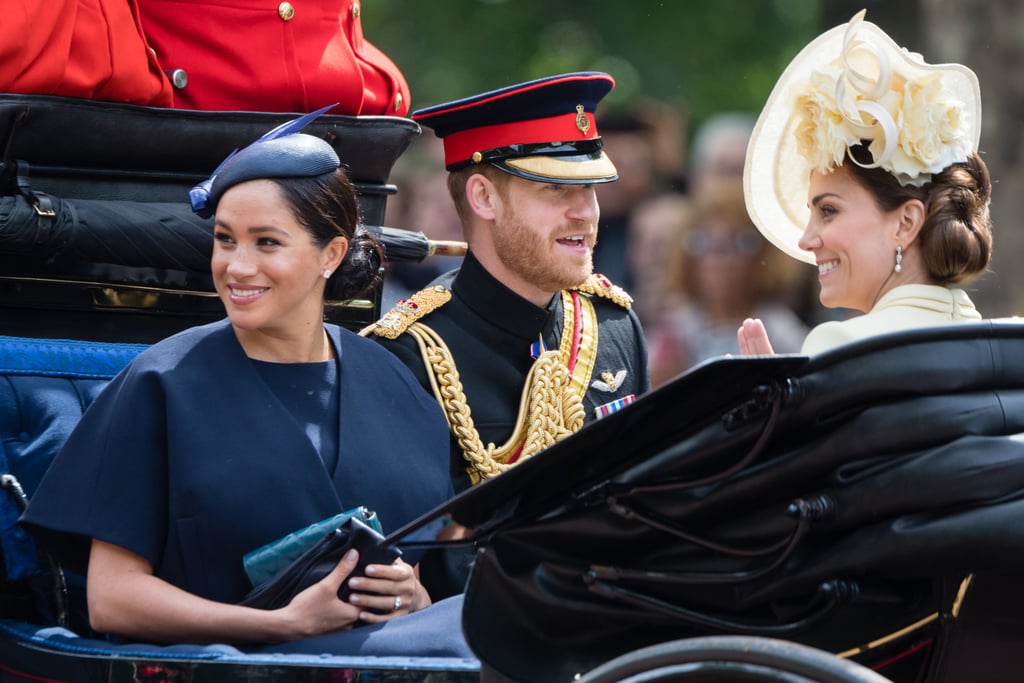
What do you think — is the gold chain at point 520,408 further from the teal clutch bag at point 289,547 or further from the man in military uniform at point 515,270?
the teal clutch bag at point 289,547

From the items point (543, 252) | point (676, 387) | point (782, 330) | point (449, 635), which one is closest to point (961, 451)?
point (676, 387)

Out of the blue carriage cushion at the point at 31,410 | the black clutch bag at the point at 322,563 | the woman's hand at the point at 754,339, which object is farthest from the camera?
the blue carriage cushion at the point at 31,410

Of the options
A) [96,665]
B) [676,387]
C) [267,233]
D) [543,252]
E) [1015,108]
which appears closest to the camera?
[676,387]

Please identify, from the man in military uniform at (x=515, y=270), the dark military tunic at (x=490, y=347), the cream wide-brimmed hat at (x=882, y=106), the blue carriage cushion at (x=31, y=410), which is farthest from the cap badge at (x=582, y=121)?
the blue carriage cushion at (x=31, y=410)

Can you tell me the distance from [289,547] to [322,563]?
2.9 inches

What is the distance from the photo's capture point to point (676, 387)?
233cm

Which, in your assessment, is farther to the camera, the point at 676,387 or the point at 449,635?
the point at 449,635

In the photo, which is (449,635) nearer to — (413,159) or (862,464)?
(862,464)

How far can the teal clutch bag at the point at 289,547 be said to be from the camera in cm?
292

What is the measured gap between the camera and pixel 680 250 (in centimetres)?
753

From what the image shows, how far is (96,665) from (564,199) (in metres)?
1.69

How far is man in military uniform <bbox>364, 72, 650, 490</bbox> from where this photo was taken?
154 inches

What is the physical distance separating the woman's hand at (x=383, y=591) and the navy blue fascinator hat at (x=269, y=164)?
0.79 meters

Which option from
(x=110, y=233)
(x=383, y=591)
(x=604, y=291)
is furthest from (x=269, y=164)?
(x=604, y=291)
